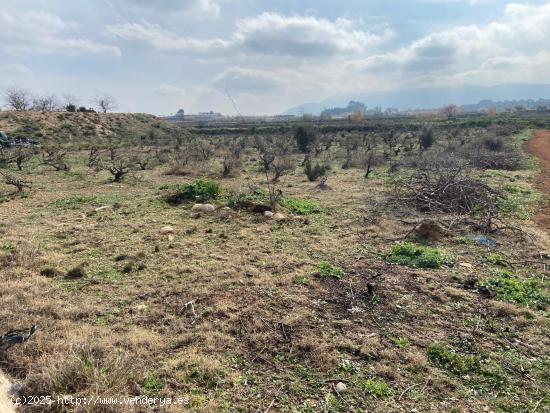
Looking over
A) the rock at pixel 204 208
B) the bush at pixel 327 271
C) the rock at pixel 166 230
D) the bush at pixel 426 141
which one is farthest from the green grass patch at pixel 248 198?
the bush at pixel 426 141

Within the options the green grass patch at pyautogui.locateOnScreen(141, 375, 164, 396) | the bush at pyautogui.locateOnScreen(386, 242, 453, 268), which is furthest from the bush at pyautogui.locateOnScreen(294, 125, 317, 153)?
the green grass patch at pyautogui.locateOnScreen(141, 375, 164, 396)

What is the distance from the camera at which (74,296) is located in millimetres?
5391

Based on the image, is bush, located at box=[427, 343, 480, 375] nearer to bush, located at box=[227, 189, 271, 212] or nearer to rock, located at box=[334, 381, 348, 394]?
rock, located at box=[334, 381, 348, 394]

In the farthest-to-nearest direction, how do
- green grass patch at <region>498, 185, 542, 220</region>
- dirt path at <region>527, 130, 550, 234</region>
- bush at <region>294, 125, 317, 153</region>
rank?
bush at <region>294, 125, 317, 153</region> → green grass patch at <region>498, 185, 542, 220</region> → dirt path at <region>527, 130, 550, 234</region>

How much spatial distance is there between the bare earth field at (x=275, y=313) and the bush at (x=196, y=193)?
5.20ft

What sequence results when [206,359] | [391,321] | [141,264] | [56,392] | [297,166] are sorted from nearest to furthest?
[56,392], [206,359], [391,321], [141,264], [297,166]

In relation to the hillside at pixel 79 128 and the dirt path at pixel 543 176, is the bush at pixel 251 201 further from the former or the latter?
the hillside at pixel 79 128

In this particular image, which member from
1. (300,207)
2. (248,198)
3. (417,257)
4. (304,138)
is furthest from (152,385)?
(304,138)

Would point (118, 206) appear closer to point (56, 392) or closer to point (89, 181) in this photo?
point (89, 181)

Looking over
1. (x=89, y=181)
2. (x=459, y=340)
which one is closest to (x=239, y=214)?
(x=459, y=340)

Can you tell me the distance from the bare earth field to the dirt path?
19 centimetres

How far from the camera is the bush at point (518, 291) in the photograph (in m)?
5.29

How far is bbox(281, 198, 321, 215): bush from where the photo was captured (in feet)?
32.8

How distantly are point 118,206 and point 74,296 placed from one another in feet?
18.1
